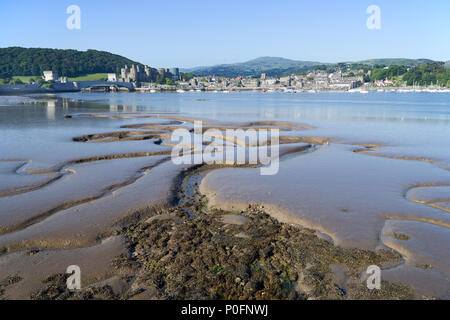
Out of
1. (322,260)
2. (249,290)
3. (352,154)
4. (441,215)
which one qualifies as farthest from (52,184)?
(352,154)

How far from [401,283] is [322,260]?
68.7 inches

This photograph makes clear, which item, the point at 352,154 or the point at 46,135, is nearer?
the point at 352,154

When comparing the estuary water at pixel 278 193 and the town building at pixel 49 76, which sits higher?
the town building at pixel 49 76

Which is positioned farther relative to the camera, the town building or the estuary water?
the town building

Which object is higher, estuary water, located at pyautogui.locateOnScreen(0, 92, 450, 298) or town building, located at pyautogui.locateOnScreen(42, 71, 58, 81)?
town building, located at pyautogui.locateOnScreen(42, 71, 58, 81)

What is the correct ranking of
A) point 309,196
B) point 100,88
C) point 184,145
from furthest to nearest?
point 100,88 < point 184,145 < point 309,196

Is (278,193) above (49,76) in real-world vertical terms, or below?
below

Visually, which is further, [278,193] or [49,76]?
[49,76]

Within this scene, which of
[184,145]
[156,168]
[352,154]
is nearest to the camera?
[156,168]

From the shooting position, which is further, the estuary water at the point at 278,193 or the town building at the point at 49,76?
the town building at the point at 49,76

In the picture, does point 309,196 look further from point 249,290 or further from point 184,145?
point 184,145
